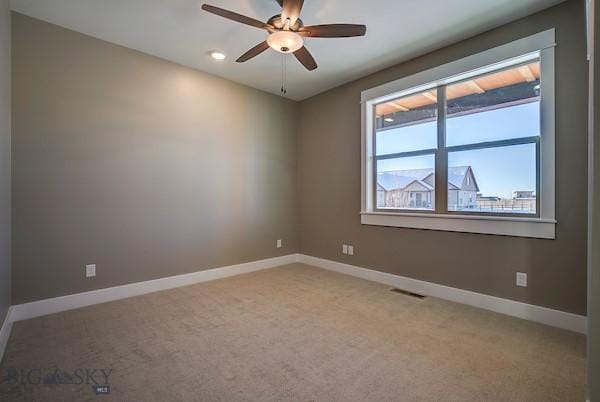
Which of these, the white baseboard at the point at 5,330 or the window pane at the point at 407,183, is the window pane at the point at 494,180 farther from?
the white baseboard at the point at 5,330

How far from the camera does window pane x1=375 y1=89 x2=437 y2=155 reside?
3.29 metres

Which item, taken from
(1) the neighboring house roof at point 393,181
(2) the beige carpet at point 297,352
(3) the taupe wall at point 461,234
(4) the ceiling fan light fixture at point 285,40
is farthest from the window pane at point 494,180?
(4) the ceiling fan light fixture at point 285,40

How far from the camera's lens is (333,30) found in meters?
2.18

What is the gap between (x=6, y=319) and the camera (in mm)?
2248

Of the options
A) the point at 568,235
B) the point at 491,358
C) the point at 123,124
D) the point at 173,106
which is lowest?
the point at 491,358

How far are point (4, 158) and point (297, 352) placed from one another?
9.02 ft

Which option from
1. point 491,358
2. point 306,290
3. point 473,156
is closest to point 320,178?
point 306,290

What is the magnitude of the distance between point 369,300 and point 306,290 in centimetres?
74

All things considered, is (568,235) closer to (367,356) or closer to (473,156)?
(473,156)

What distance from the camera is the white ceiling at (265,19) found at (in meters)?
2.38

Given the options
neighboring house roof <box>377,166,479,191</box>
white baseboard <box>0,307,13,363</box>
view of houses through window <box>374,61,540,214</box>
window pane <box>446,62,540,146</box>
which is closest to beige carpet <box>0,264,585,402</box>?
white baseboard <box>0,307,13,363</box>

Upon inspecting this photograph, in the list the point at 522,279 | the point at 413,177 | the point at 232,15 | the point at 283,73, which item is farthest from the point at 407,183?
the point at 232,15

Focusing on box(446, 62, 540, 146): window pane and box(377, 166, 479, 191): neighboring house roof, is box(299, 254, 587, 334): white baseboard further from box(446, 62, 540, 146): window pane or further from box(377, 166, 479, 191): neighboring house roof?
box(446, 62, 540, 146): window pane

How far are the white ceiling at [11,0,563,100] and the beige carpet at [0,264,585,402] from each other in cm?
275
